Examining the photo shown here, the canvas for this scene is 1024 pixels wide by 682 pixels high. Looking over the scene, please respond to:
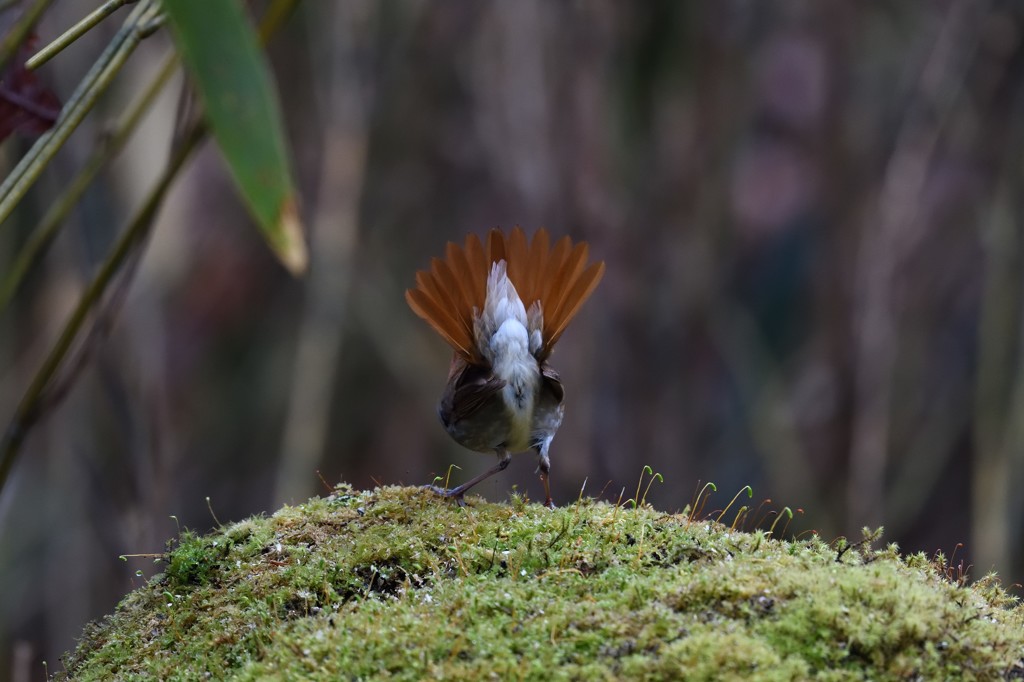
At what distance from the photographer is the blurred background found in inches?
281

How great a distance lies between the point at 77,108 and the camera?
1.74 m

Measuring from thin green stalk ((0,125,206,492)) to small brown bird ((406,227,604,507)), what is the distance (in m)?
1.09

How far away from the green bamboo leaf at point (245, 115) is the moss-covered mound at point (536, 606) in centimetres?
81

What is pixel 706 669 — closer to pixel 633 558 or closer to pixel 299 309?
pixel 633 558

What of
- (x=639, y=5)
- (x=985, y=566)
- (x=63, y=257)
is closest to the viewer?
(x=985, y=566)

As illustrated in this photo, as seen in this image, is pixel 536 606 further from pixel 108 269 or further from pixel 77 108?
pixel 77 108

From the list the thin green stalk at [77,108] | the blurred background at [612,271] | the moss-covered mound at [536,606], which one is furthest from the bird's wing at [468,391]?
the blurred background at [612,271]

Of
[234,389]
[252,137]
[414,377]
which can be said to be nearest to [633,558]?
[252,137]

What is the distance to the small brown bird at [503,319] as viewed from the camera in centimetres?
279

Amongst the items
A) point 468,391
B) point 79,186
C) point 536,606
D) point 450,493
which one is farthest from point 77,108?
point 468,391

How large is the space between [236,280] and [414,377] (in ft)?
5.69

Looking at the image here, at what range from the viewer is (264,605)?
2.08 metres

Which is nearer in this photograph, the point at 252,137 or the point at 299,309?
the point at 252,137

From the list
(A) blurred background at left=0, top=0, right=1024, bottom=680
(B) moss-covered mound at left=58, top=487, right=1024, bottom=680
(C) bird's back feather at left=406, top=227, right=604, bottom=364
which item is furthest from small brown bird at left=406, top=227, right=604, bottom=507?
(A) blurred background at left=0, top=0, right=1024, bottom=680
